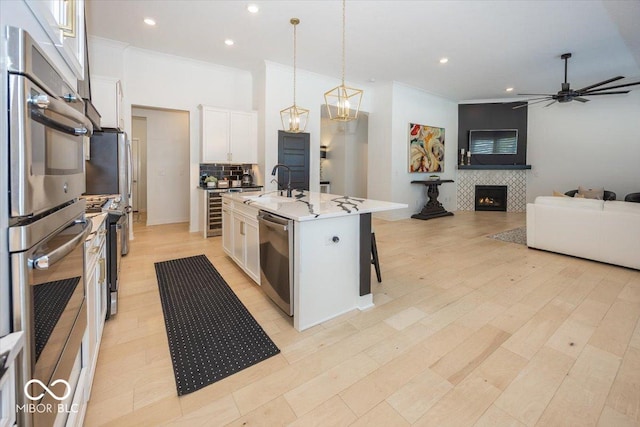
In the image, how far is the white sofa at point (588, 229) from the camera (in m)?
3.44

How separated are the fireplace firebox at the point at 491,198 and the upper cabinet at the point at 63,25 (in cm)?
888

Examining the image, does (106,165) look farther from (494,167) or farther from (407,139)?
(494,167)

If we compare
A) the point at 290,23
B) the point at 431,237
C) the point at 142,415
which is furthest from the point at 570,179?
the point at 142,415

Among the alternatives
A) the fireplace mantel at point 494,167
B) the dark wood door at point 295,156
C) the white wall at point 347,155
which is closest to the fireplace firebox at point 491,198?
the fireplace mantel at point 494,167

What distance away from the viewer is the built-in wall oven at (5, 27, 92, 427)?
65 centimetres

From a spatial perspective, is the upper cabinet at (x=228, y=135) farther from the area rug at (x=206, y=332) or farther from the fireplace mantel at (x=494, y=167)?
the fireplace mantel at (x=494, y=167)

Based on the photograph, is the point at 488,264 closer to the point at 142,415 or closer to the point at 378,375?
the point at 378,375

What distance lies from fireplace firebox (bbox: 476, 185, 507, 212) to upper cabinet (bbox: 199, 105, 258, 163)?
637cm

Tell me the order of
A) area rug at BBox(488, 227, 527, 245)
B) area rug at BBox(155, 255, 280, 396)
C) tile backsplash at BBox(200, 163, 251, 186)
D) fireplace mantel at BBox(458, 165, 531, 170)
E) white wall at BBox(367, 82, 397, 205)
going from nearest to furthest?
area rug at BBox(155, 255, 280, 396)
area rug at BBox(488, 227, 527, 245)
tile backsplash at BBox(200, 163, 251, 186)
white wall at BBox(367, 82, 397, 205)
fireplace mantel at BBox(458, 165, 531, 170)

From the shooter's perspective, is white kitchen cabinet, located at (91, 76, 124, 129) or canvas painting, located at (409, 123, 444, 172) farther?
canvas painting, located at (409, 123, 444, 172)

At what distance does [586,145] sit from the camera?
7.12 meters

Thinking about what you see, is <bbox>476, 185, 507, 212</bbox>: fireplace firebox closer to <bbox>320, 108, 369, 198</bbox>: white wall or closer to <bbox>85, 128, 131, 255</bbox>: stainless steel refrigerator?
<bbox>320, 108, 369, 198</bbox>: white wall

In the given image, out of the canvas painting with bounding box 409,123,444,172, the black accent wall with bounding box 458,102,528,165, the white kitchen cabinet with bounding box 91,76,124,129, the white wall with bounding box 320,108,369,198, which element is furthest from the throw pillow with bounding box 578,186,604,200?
the white kitchen cabinet with bounding box 91,76,124,129

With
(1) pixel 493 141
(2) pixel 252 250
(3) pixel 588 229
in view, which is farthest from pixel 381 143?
(2) pixel 252 250
